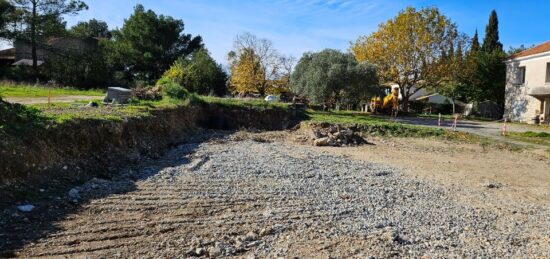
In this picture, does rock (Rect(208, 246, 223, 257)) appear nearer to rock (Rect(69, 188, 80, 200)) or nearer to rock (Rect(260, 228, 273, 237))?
rock (Rect(260, 228, 273, 237))

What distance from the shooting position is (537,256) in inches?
278

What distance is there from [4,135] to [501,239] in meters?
9.06

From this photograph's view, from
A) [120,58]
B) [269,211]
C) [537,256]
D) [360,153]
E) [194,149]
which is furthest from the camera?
[120,58]

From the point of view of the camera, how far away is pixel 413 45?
129ft

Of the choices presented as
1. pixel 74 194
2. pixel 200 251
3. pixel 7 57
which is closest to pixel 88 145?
pixel 74 194

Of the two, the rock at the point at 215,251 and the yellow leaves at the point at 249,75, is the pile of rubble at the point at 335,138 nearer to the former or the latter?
the rock at the point at 215,251

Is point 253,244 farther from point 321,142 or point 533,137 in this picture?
point 533,137

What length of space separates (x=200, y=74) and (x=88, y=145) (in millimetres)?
32320

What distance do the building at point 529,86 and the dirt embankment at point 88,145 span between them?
1058 inches

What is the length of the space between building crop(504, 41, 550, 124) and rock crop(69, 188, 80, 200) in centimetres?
3421

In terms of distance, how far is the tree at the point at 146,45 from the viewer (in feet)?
155

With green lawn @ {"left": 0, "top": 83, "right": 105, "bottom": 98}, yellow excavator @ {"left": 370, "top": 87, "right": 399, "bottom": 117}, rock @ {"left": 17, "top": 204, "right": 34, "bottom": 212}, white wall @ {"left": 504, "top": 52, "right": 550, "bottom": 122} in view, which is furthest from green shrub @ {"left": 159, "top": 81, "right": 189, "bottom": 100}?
white wall @ {"left": 504, "top": 52, "right": 550, "bottom": 122}

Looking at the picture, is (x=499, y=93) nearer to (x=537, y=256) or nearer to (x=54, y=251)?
(x=537, y=256)

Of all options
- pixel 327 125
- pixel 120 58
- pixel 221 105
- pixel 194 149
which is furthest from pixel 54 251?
pixel 120 58
